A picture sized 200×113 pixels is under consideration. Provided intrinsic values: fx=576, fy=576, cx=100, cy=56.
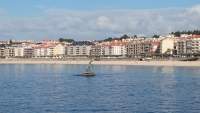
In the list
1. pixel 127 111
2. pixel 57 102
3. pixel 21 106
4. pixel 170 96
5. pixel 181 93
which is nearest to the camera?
pixel 127 111

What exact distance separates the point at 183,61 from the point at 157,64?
7547mm

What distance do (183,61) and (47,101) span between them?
398 ft

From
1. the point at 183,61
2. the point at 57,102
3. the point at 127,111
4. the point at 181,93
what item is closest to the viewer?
the point at 127,111

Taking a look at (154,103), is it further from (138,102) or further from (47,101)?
(47,101)

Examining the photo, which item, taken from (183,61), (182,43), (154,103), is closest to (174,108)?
(154,103)

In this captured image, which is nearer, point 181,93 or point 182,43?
point 181,93

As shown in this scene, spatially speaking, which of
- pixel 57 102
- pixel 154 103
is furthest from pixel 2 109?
pixel 154 103

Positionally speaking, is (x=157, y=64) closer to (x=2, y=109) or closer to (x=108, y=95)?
(x=108, y=95)

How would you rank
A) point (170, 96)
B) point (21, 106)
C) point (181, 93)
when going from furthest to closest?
point (181, 93), point (170, 96), point (21, 106)

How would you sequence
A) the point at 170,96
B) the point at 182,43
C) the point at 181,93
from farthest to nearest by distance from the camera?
the point at 182,43 → the point at 181,93 → the point at 170,96

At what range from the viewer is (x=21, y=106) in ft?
128

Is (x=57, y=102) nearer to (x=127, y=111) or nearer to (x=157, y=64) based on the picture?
(x=127, y=111)

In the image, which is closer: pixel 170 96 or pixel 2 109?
pixel 2 109

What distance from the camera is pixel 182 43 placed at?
200 metres
